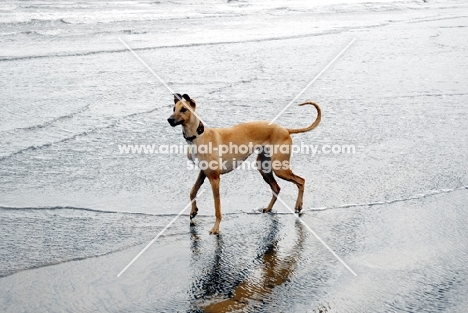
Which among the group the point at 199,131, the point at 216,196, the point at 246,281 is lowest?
the point at 246,281

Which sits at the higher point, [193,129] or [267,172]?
[193,129]

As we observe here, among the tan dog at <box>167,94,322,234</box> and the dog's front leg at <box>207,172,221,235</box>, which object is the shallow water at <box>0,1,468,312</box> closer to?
the dog's front leg at <box>207,172,221,235</box>

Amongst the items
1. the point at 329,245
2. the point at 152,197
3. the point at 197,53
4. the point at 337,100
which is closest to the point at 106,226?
the point at 152,197

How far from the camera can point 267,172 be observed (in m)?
6.61

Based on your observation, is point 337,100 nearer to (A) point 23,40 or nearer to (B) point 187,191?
(B) point 187,191

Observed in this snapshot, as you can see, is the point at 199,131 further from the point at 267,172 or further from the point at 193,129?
the point at 267,172

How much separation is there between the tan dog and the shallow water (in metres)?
0.34

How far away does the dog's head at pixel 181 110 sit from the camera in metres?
5.62

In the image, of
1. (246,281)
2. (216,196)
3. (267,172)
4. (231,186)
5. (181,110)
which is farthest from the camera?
(231,186)

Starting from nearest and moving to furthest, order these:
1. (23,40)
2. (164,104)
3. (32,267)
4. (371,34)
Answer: (32,267)
(164,104)
(23,40)
(371,34)

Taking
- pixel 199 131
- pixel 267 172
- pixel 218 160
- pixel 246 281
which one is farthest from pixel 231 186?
pixel 246 281

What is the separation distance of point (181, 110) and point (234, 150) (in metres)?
0.83

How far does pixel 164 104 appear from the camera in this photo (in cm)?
1065

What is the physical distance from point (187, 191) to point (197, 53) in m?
8.10
